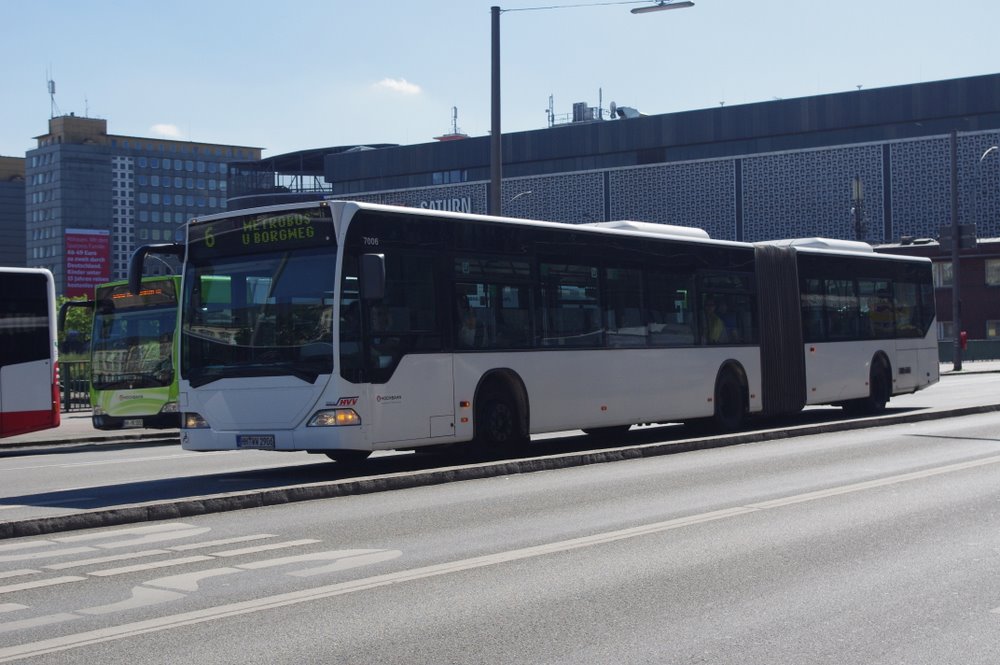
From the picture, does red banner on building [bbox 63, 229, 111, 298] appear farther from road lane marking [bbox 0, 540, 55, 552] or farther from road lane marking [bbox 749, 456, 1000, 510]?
road lane marking [bbox 0, 540, 55, 552]

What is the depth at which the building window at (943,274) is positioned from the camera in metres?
73.6

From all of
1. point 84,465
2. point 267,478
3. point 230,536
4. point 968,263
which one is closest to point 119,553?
point 230,536

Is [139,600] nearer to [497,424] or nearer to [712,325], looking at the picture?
[497,424]

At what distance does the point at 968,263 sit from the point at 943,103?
73.4 feet

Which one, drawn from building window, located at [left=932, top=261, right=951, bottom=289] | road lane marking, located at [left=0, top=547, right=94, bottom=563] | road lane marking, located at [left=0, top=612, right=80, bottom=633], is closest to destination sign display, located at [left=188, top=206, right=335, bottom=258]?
road lane marking, located at [left=0, top=547, right=94, bottom=563]

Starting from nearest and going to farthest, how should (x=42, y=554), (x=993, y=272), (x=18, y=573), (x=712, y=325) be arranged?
(x=18, y=573), (x=42, y=554), (x=712, y=325), (x=993, y=272)

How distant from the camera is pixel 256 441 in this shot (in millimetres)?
14297

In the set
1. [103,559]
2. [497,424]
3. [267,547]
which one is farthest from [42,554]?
[497,424]

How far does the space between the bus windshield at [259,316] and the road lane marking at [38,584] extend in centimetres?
580

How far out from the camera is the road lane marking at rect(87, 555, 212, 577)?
334 inches

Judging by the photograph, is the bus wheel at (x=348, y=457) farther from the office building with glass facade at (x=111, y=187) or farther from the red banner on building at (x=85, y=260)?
the office building with glass facade at (x=111, y=187)

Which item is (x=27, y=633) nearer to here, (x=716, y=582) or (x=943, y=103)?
(x=716, y=582)

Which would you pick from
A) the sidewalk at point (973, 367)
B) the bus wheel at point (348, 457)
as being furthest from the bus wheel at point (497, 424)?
the sidewalk at point (973, 367)

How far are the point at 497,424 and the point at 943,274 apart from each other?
63289 millimetres
